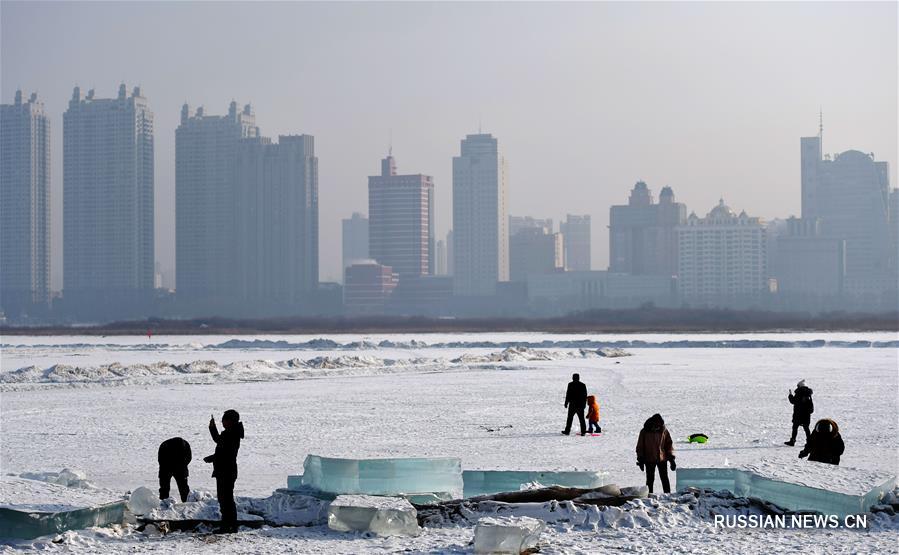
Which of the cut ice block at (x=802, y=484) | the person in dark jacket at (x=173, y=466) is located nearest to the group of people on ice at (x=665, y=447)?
the cut ice block at (x=802, y=484)

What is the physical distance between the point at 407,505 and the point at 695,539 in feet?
8.38

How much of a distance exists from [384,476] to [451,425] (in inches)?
261

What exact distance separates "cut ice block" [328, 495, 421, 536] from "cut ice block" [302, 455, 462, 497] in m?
0.85

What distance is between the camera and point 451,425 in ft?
58.3

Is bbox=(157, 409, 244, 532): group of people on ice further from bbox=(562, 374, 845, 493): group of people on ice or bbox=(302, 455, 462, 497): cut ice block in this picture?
bbox=(562, 374, 845, 493): group of people on ice

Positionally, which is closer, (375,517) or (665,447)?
(375,517)

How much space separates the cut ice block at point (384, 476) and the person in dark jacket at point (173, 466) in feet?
3.93

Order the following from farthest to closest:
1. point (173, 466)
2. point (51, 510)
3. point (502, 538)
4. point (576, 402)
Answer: point (576, 402)
point (173, 466)
point (51, 510)
point (502, 538)

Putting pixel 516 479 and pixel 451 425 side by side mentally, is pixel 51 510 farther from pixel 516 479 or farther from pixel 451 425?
pixel 451 425

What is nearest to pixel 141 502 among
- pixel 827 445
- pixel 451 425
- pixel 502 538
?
pixel 502 538

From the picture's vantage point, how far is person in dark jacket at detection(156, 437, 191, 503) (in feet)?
36.5

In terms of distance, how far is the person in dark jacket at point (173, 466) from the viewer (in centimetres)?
1112

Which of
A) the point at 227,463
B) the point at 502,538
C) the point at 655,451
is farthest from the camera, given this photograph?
the point at 655,451

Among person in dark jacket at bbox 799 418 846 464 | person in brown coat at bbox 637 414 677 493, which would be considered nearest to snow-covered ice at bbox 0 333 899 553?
person in dark jacket at bbox 799 418 846 464
